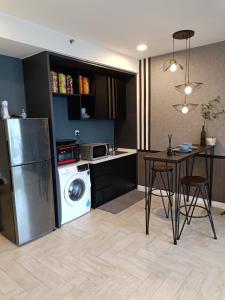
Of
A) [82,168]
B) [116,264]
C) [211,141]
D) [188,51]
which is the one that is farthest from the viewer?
[188,51]

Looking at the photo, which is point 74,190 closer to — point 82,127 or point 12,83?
point 82,127

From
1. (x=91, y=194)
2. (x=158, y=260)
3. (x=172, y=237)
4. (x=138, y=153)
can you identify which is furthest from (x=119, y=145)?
(x=158, y=260)

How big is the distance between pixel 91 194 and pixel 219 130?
7.44 feet

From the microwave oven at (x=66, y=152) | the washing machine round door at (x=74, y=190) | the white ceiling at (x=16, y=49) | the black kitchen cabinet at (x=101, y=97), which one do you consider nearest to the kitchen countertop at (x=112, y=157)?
the microwave oven at (x=66, y=152)

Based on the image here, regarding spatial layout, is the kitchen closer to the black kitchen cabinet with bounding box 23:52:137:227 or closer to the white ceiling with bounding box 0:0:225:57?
the black kitchen cabinet with bounding box 23:52:137:227

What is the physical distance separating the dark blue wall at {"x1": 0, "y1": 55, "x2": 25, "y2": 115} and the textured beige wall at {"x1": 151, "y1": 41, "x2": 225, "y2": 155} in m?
2.27

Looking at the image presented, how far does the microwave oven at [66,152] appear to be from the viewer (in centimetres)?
301

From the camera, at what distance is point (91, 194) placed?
3525 millimetres

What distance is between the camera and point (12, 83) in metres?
2.91

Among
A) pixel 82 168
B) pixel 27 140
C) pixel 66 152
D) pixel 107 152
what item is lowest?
pixel 82 168

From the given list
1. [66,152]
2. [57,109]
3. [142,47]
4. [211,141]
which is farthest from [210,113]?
[57,109]

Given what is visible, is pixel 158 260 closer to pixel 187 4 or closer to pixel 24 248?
pixel 24 248

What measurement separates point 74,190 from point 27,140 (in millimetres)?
1127

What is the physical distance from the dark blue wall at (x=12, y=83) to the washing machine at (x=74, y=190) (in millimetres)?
1067
